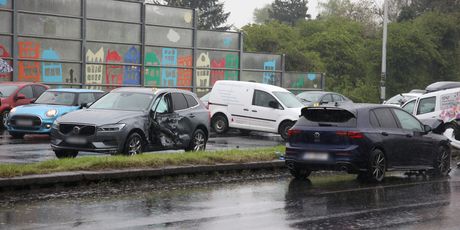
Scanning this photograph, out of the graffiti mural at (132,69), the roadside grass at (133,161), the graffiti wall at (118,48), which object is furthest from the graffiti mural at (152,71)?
the roadside grass at (133,161)

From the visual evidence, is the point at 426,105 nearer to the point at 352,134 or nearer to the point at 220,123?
the point at 220,123

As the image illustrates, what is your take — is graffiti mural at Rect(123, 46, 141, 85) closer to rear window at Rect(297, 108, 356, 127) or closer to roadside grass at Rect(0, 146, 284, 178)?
roadside grass at Rect(0, 146, 284, 178)

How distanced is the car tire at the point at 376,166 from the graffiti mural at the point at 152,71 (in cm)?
2032

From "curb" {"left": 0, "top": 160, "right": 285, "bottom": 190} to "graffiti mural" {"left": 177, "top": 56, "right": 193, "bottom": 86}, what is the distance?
1933 centimetres

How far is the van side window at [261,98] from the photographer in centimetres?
2525

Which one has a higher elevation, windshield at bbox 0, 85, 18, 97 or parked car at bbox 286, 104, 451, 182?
windshield at bbox 0, 85, 18, 97

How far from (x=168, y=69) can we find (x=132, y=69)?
74.9 inches

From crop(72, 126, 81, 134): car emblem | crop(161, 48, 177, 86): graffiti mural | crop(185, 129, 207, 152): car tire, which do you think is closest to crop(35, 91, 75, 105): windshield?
→ crop(185, 129, 207, 152): car tire

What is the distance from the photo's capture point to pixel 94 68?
31812 mm

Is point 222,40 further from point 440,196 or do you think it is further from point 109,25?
point 440,196

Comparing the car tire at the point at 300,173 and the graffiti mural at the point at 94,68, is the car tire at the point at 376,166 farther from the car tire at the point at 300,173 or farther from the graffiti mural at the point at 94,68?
the graffiti mural at the point at 94,68

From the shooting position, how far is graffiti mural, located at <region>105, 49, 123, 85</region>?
32.1 metres

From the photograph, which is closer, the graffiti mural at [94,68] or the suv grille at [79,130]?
the suv grille at [79,130]

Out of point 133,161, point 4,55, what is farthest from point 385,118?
point 4,55
